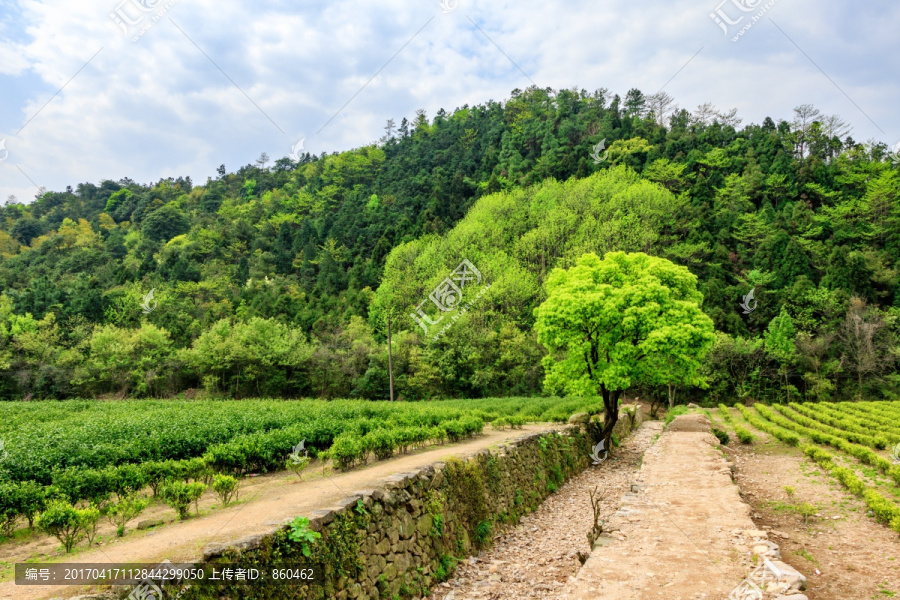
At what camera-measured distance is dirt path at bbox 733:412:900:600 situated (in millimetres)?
6844

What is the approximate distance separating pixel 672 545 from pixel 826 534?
455cm

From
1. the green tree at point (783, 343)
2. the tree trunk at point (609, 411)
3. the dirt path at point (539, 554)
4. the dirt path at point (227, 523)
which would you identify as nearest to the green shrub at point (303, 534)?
the dirt path at point (227, 523)

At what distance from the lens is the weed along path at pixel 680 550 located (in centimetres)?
580

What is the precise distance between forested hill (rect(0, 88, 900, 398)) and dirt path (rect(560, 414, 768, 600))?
27846mm

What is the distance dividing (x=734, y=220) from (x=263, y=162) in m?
117

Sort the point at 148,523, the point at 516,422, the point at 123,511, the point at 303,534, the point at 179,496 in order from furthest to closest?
1. the point at 516,422
2. the point at 179,496
3. the point at 148,523
4. the point at 123,511
5. the point at 303,534

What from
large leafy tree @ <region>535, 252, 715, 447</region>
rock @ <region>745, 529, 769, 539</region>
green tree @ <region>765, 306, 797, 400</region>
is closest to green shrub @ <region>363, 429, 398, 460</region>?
rock @ <region>745, 529, 769, 539</region>

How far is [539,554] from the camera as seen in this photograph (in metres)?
9.75

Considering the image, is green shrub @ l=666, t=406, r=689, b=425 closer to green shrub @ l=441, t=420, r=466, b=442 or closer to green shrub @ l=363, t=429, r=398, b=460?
green shrub @ l=441, t=420, r=466, b=442

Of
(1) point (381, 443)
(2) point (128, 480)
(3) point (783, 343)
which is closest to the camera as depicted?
(2) point (128, 480)

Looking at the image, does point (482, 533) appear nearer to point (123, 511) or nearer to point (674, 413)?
point (123, 511)

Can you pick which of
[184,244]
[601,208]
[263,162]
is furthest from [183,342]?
[263,162]

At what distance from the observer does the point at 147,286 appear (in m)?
60.7

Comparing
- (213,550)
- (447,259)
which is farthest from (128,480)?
(447,259)
